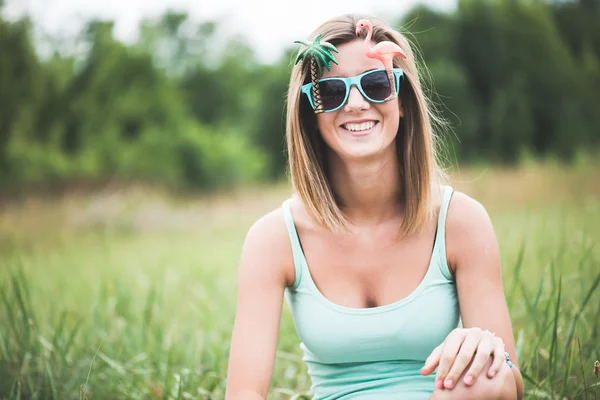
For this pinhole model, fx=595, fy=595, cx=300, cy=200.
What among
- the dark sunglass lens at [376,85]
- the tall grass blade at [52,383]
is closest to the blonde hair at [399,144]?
the dark sunglass lens at [376,85]

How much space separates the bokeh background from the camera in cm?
248

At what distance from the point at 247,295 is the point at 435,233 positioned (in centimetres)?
61

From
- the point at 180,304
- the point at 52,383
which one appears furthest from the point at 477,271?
the point at 180,304

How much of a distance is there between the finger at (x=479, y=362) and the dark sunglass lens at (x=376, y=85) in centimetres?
77

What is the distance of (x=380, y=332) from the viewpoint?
172cm

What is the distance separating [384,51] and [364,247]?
607mm

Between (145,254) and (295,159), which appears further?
(145,254)

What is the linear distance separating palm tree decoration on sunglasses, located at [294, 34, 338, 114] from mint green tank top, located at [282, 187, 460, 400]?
0.44 m

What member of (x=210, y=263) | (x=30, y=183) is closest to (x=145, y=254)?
(x=210, y=263)

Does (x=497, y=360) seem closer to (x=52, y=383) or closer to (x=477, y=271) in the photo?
(x=477, y=271)

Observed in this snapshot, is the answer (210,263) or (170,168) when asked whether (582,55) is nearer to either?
(170,168)

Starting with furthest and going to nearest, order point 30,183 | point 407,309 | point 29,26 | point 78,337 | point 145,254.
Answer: point 29,26 < point 30,183 < point 145,254 < point 78,337 < point 407,309

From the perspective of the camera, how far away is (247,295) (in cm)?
180

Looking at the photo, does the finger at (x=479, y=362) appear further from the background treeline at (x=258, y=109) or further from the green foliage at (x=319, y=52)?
the background treeline at (x=258, y=109)
